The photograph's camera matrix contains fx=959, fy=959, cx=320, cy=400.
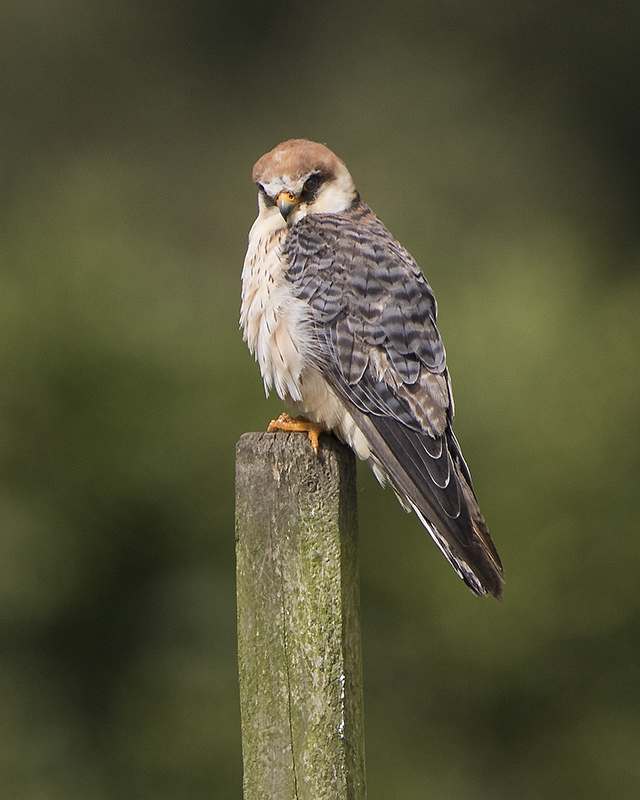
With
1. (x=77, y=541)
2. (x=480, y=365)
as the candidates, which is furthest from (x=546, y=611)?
(x=77, y=541)

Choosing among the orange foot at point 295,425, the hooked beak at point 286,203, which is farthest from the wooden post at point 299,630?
the hooked beak at point 286,203

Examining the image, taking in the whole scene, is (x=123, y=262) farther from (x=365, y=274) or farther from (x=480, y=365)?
(x=365, y=274)

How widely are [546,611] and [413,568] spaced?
1.75ft

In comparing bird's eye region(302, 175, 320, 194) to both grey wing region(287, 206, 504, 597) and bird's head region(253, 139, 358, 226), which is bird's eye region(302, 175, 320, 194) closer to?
bird's head region(253, 139, 358, 226)

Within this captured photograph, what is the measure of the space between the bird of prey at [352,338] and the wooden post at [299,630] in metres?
0.40

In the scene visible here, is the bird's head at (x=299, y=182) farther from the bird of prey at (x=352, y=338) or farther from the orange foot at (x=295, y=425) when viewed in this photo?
the orange foot at (x=295, y=425)

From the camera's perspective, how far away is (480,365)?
4.07 m

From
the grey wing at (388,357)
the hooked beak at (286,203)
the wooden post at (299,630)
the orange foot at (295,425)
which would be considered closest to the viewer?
the wooden post at (299,630)

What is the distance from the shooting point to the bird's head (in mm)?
2478

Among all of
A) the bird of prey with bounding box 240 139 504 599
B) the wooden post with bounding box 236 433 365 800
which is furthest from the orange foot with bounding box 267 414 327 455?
the wooden post with bounding box 236 433 365 800

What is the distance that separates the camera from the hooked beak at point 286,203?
97.1 inches

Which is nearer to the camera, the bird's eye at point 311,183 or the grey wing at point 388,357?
the grey wing at point 388,357

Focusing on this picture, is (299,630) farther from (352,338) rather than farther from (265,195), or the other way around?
(265,195)

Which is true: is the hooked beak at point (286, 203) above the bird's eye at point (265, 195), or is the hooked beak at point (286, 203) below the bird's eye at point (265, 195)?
below
